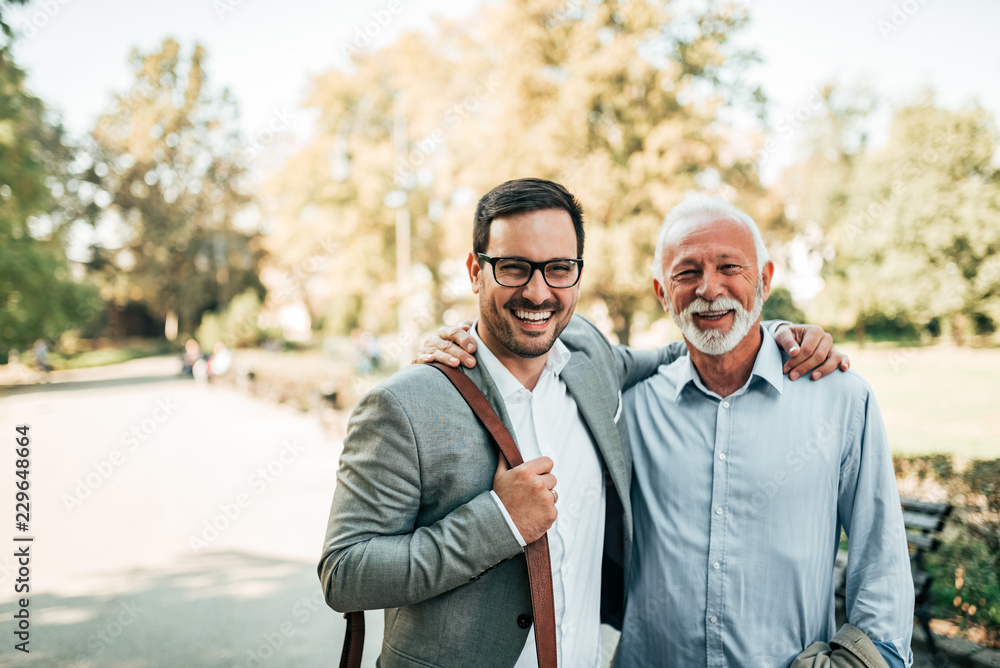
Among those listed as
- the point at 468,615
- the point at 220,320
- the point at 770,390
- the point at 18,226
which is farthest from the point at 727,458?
the point at 220,320

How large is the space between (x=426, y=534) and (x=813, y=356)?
1.42 metres

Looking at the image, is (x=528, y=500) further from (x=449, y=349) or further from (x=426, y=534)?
(x=449, y=349)

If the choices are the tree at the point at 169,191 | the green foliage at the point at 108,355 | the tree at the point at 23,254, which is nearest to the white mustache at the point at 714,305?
the tree at the point at 23,254

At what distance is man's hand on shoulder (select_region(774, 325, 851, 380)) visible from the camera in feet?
6.54

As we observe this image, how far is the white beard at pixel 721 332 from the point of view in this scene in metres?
2.00

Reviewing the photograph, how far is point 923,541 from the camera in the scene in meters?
3.66

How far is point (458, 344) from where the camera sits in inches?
78.0

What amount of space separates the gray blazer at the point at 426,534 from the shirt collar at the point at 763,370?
0.74 m

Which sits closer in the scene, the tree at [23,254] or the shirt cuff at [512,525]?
the shirt cuff at [512,525]

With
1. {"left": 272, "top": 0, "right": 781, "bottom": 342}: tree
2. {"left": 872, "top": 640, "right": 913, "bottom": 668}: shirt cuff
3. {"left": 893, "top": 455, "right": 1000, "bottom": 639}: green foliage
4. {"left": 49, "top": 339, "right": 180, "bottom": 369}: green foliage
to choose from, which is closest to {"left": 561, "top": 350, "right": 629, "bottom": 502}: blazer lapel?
{"left": 872, "top": 640, "right": 913, "bottom": 668}: shirt cuff

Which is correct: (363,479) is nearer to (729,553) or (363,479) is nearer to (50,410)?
(729,553)

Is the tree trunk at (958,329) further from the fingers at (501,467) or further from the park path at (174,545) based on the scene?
the fingers at (501,467)

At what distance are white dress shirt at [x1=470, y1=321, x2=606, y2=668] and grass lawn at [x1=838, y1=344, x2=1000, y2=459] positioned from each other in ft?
18.4

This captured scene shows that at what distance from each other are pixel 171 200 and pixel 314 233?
49.9ft
